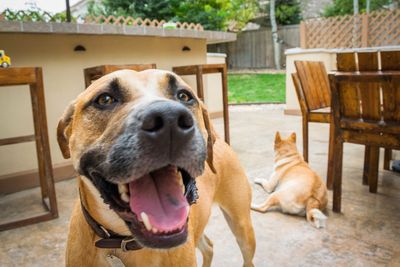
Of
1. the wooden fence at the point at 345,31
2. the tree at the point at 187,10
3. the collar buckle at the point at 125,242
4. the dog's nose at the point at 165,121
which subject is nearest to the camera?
the dog's nose at the point at 165,121

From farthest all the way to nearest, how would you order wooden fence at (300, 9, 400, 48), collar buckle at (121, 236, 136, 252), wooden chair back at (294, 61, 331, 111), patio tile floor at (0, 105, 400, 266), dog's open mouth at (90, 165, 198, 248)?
wooden fence at (300, 9, 400, 48)
wooden chair back at (294, 61, 331, 111)
patio tile floor at (0, 105, 400, 266)
collar buckle at (121, 236, 136, 252)
dog's open mouth at (90, 165, 198, 248)

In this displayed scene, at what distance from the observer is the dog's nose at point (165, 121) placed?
1.00 meters

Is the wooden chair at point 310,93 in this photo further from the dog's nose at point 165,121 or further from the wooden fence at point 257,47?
the wooden fence at point 257,47

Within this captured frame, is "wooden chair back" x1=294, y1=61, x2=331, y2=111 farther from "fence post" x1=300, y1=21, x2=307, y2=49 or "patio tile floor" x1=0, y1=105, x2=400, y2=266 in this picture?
"fence post" x1=300, y1=21, x2=307, y2=49

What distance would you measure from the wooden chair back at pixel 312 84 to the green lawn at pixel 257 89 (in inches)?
206

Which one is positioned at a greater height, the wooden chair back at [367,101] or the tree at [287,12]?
the tree at [287,12]

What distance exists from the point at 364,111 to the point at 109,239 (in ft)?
7.10

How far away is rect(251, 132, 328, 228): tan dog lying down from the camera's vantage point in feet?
8.67

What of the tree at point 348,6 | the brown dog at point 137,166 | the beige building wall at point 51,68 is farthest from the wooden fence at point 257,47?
the brown dog at point 137,166

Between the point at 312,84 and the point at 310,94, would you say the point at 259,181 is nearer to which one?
the point at 310,94

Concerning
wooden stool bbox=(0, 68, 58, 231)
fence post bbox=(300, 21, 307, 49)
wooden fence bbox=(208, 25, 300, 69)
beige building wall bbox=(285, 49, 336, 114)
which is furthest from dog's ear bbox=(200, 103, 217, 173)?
wooden fence bbox=(208, 25, 300, 69)

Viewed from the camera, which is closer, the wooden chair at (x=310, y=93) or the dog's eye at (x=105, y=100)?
the dog's eye at (x=105, y=100)

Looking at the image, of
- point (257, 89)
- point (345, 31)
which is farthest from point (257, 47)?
point (345, 31)

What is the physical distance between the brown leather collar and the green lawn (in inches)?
343
